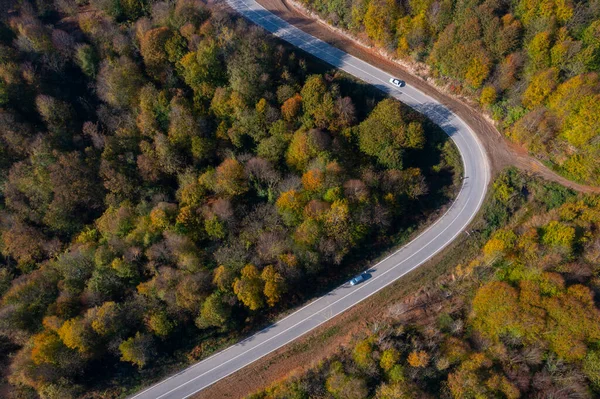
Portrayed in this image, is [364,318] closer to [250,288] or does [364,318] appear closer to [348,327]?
[348,327]

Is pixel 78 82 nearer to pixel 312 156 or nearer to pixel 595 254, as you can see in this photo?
pixel 312 156

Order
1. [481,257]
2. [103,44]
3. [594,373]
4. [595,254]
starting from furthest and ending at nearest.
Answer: [103,44] < [481,257] < [595,254] < [594,373]

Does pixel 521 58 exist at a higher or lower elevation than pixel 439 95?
higher

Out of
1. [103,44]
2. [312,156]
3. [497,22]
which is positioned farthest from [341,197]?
[103,44]

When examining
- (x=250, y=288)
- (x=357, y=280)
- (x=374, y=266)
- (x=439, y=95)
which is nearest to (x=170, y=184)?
(x=250, y=288)

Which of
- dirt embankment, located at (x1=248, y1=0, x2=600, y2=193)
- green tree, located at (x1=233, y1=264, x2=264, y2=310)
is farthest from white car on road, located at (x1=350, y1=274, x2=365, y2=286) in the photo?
dirt embankment, located at (x1=248, y1=0, x2=600, y2=193)
